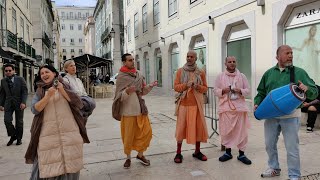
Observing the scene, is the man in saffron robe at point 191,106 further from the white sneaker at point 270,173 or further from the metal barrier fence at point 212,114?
the metal barrier fence at point 212,114

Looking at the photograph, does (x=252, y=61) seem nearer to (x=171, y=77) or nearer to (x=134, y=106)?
(x=134, y=106)

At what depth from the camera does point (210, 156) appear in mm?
5320

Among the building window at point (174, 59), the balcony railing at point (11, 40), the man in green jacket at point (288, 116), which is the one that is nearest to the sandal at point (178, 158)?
the man in green jacket at point (288, 116)

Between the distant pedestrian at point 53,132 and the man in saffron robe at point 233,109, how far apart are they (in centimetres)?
256

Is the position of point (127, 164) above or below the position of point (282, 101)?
below

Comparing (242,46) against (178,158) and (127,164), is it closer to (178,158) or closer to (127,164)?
(178,158)

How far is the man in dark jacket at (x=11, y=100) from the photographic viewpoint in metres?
6.62

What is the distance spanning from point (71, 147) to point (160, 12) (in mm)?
17928

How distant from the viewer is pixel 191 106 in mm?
5039

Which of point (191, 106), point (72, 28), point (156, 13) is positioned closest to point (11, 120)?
point (191, 106)

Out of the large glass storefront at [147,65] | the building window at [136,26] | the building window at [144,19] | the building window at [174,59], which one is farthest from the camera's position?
the building window at [136,26]

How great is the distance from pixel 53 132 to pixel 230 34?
10.0 m

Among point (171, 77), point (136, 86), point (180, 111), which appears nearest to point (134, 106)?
point (136, 86)

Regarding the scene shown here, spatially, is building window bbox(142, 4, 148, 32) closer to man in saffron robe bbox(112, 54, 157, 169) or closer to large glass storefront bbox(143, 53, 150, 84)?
large glass storefront bbox(143, 53, 150, 84)
